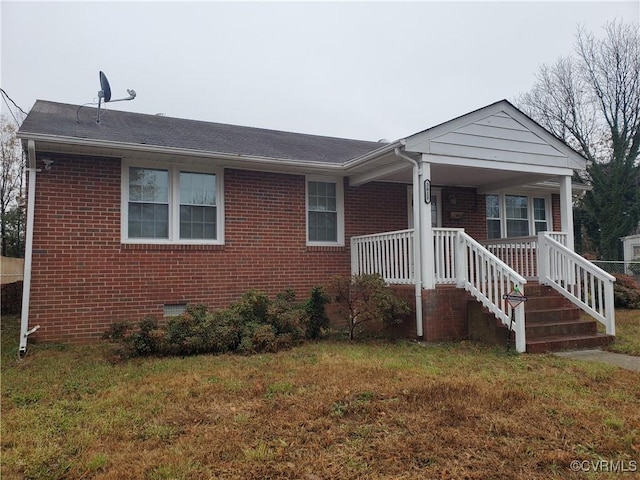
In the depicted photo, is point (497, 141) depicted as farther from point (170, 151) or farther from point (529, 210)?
point (170, 151)

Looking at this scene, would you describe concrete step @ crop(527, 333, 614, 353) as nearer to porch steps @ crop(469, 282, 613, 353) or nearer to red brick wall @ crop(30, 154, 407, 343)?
porch steps @ crop(469, 282, 613, 353)

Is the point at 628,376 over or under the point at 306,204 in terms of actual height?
under

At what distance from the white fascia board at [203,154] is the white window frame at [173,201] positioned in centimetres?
32

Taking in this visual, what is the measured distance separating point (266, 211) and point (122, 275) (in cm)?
292

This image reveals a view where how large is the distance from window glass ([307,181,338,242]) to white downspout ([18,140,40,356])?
4933 millimetres

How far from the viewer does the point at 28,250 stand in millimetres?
6859

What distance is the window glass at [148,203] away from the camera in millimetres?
7930

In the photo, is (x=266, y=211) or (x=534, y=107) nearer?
(x=266, y=211)

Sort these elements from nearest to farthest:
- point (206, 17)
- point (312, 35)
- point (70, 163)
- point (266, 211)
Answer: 1. point (70, 163)
2. point (266, 211)
3. point (206, 17)
4. point (312, 35)

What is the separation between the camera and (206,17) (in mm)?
12031

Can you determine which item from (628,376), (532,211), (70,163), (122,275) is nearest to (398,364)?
(628,376)

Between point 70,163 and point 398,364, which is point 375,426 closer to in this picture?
point 398,364

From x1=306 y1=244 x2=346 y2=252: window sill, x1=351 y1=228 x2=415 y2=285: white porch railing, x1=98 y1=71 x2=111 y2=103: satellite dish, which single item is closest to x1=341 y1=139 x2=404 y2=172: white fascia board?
x1=351 y1=228 x2=415 y2=285: white porch railing

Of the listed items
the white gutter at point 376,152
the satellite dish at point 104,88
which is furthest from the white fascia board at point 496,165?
the satellite dish at point 104,88
